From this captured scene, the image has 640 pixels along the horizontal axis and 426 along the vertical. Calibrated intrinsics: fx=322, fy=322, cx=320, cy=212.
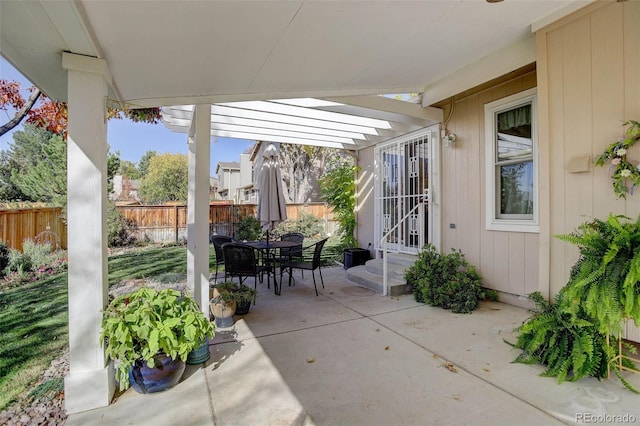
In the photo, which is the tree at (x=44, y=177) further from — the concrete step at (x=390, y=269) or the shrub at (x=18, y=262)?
the concrete step at (x=390, y=269)

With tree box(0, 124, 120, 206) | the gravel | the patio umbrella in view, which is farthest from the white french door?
tree box(0, 124, 120, 206)

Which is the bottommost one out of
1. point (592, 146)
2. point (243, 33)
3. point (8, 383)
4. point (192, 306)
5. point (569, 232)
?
point (8, 383)

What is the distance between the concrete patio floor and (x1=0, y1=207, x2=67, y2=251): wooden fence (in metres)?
6.12

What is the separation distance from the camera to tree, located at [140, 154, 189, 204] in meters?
24.9

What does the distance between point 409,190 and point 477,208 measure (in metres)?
1.46

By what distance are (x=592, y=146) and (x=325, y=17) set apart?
2.51 m

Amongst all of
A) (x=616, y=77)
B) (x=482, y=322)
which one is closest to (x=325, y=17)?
(x=616, y=77)

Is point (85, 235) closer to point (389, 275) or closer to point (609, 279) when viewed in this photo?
point (609, 279)

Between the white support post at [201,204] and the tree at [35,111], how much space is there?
1.71 meters

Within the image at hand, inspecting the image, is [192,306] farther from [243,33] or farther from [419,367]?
[243,33]

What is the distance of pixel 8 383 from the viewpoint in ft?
8.36

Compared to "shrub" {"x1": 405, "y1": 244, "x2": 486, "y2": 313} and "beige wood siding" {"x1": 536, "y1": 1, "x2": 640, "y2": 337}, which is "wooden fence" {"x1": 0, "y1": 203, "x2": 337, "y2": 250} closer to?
"shrub" {"x1": 405, "y1": 244, "x2": 486, "y2": 313}

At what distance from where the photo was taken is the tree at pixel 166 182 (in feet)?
81.7

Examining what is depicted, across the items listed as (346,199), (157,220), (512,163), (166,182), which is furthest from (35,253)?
(166,182)
